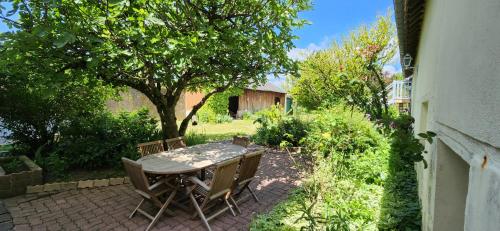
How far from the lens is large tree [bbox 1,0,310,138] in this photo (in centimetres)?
390

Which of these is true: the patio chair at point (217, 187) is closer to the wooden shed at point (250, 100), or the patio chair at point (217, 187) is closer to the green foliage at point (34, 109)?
the green foliage at point (34, 109)

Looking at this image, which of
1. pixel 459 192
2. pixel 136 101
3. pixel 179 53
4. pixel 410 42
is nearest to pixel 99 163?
pixel 179 53

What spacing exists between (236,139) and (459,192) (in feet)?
16.9

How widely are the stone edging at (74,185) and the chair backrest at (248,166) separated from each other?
3083mm

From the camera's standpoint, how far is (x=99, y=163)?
6668 millimetres

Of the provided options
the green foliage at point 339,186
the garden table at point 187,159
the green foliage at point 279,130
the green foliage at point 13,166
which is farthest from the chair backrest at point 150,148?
the green foliage at point 279,130

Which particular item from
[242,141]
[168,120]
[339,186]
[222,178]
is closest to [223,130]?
[168,120]

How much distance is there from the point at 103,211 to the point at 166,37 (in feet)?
10.8

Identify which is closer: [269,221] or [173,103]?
[269,221]

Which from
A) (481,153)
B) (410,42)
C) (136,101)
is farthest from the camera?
(136,101)

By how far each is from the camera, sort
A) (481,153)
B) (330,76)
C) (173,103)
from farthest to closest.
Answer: (330,76) → (173,103) → (481,153)

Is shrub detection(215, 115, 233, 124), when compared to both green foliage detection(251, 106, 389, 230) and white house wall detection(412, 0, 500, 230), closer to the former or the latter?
green foliage detection(251, 106, 389, 230)

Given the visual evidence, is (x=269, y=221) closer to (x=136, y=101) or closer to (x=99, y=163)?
(x=99, y=163)

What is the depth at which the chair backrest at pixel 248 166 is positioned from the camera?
458 centimetres
